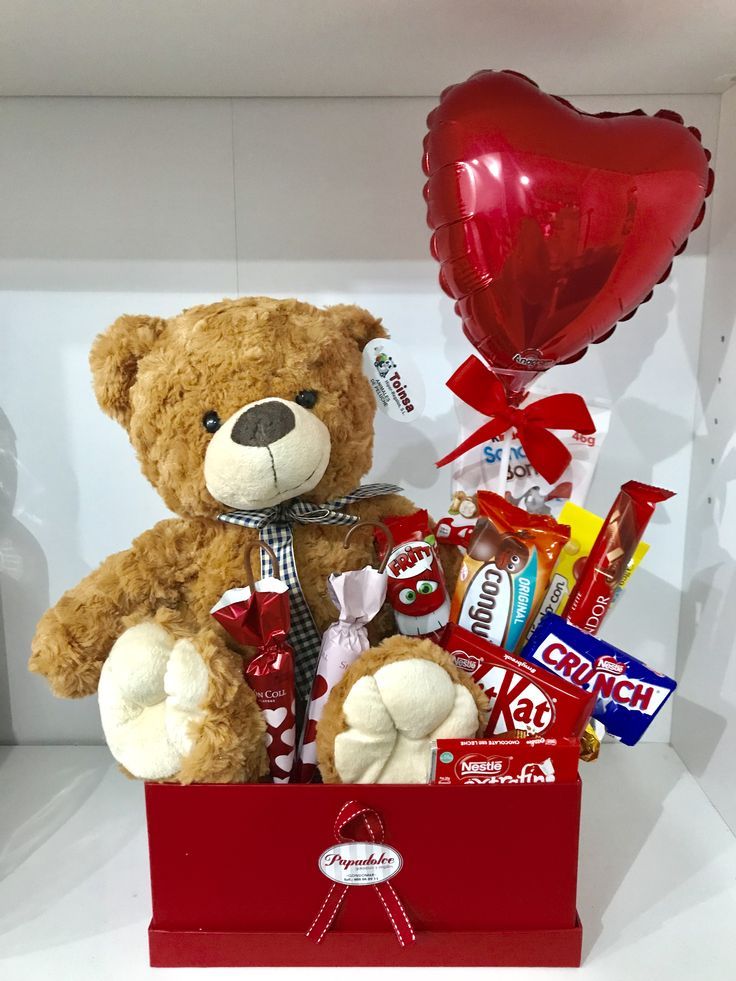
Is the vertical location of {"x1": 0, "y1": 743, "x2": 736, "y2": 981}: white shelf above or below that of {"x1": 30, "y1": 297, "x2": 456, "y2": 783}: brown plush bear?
below

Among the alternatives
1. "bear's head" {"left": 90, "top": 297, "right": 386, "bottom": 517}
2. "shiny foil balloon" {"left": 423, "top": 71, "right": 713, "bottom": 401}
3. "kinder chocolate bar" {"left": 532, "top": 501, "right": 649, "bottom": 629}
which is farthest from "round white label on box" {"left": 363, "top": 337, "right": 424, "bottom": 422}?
"kinder chocolate bar" {"left": 532, "top": 501, "right": 649, "bottom": 629}

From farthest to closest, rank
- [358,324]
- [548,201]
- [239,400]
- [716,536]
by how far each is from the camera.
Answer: [716,536], [358,324], [239,400], [548,201]

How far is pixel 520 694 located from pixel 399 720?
0.13 m

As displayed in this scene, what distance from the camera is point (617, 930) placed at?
2.85ft

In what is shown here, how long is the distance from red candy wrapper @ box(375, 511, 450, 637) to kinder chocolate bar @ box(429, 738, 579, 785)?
6.3 inches

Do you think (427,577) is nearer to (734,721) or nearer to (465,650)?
(465,650)

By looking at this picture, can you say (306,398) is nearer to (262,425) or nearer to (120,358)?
(262,425)

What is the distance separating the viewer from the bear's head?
0.85 m

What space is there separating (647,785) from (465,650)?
474 millimetres

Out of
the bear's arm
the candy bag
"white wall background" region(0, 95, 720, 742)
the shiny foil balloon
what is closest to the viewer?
the shiny foil balloon

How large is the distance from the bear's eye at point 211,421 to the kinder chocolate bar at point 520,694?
0.34 m

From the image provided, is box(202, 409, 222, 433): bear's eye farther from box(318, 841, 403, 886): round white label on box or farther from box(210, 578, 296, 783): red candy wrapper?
box(318, 841, 403, 886): round white label on box

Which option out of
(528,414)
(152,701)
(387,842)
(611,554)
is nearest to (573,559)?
(611,554)

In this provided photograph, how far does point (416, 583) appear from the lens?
89 centimetres
